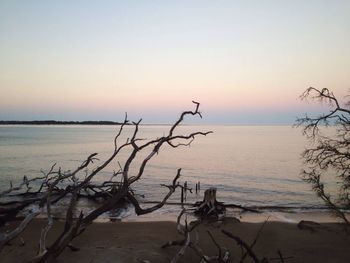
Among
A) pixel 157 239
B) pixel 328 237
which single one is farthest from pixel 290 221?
pixel 157 239

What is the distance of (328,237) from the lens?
14.2 m

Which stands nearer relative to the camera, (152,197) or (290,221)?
(290,221)

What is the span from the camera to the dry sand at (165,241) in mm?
10906

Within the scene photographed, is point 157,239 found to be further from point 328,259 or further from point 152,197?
point 152,197

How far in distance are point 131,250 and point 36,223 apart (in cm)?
630

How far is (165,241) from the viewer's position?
12789 millimetres

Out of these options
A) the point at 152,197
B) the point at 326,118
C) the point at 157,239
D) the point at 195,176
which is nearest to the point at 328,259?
the point at 326,118

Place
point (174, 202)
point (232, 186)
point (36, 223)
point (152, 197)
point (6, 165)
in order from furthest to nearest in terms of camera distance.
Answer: point (6, 165), point (232, 186), point (152, 197), point (174, 202), point (36, 223)

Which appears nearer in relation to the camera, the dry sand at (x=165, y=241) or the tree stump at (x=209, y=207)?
the dry sand at (x=165, y=241)

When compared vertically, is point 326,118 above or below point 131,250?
above

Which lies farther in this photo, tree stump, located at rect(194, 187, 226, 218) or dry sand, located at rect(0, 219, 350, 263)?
tree stump, located at rect(194, 187, 226, 218)

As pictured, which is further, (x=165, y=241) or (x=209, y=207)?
(x=209, y=207)

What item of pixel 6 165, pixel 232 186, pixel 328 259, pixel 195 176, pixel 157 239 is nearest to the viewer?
pixel 328 259

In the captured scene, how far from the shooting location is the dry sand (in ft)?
35.8
